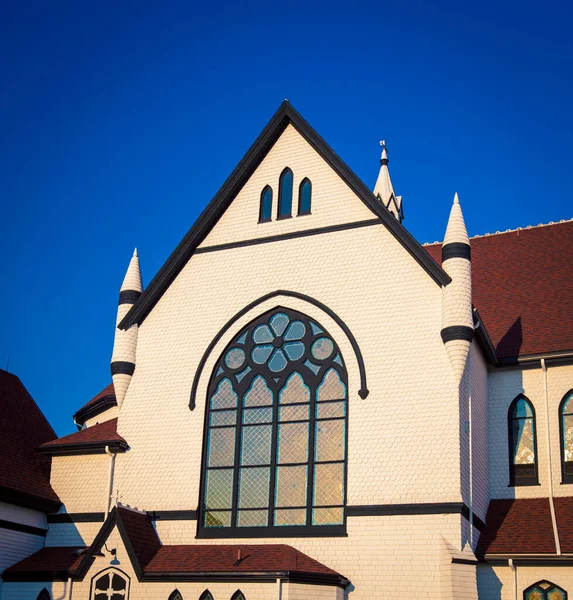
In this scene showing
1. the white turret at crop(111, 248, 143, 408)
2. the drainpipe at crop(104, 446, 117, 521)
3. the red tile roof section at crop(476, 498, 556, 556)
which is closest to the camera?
the red tile roof section at crop(476, 498, 556, 556)

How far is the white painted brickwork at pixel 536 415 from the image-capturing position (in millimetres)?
22766

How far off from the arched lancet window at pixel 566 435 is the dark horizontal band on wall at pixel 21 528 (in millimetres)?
14162

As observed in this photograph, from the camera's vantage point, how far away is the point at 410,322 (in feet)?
73.3

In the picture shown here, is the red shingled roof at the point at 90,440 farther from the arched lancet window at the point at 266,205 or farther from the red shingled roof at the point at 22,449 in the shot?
the arched lancet window at the point at 266,205

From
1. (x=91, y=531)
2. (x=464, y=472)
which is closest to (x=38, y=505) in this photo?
(x=91, y=531)

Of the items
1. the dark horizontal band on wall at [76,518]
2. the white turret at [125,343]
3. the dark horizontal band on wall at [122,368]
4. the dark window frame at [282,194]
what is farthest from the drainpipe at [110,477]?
the dark window frame at [282,194]

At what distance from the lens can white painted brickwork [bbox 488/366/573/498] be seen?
22.8m

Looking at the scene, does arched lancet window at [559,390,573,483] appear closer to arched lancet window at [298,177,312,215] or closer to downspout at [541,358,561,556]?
downspout at [541,358,561,556]

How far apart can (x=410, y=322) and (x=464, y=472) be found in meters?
3.91

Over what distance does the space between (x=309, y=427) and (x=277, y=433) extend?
902 mm

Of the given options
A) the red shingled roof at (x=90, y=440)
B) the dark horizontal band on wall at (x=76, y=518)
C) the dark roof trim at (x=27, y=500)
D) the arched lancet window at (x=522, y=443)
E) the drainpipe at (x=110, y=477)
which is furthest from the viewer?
the red shingled roof at (x=90, y=440)

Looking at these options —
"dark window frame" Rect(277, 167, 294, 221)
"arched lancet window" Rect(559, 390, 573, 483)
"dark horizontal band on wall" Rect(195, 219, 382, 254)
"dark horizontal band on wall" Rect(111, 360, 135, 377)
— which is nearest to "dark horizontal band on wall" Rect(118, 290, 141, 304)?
"dark horizontal band on wall" Rect(111, 360, 135, 377)

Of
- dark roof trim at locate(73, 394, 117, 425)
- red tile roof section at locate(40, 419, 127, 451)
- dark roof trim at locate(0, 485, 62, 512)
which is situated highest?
dark roof trim at locate(73, 394, 117, 425)

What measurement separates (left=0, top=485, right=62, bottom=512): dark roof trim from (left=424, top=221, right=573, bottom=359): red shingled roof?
13058 millimetres
